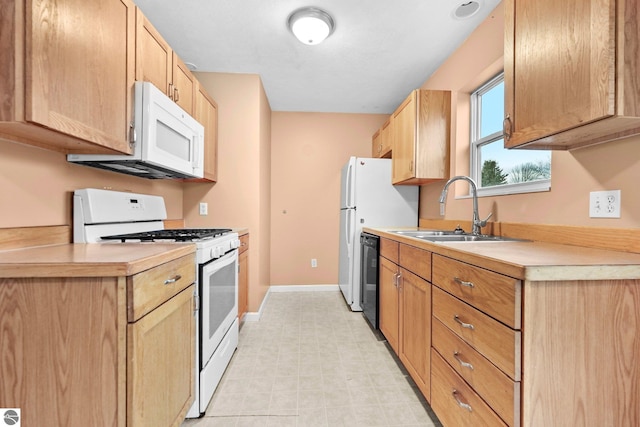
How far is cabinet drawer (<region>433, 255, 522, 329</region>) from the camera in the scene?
865mm

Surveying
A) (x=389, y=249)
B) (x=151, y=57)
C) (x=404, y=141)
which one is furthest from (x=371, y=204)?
(x=151, y=57)

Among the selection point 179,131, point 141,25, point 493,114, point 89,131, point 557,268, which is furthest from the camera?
Answer: point 493,114

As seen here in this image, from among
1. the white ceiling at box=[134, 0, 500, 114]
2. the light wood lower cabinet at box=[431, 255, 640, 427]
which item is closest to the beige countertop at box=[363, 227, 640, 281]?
the light wood lower cabinet at box=[431, 255, 640, 427]

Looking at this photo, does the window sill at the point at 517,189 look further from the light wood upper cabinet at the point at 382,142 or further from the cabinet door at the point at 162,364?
the cabinet door at the point at 162,364

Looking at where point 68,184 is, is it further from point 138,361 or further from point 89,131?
point 138,361

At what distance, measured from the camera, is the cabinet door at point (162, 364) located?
36.8 inches

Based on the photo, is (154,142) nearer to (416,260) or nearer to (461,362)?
(416,260)

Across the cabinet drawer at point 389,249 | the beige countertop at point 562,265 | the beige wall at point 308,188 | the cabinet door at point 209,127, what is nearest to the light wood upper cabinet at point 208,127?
the cabinet door at point 209,127

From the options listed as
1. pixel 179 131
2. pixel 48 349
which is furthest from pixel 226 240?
pixel 48 349

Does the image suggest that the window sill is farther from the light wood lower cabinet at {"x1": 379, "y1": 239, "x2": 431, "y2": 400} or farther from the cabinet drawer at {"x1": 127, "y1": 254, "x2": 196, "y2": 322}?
the cabinet drawer at {"x1": 127, "y1": 254, "x2": 196, "y2": 322}

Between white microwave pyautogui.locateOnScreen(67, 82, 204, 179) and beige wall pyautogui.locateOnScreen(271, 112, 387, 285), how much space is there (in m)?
1.79

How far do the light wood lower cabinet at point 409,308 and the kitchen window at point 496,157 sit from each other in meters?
0.77

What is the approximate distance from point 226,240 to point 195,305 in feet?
1.75

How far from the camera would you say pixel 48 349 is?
89cm
